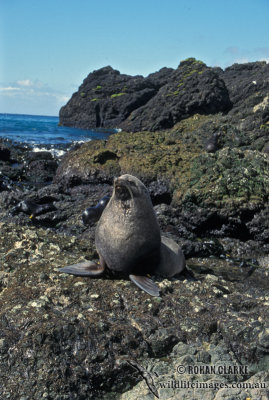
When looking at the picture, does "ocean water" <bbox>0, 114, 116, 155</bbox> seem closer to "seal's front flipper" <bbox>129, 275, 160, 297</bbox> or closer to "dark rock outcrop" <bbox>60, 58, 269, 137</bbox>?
"dark rock outcrop" <bbox>60, 58, 269, 137</bbox>

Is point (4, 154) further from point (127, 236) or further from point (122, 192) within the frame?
point (127, 236)

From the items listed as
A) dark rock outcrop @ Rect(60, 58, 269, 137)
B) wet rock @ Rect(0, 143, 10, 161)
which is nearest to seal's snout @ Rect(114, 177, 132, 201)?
dark rock outcrop @ Rect(60, 58, 269, 137)

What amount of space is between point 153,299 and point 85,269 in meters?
0.96

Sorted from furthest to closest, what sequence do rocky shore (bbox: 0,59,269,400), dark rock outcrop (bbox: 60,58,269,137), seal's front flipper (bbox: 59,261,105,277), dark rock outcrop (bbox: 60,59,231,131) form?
dark rock outcrop (bbox: 60,59,231,131), dark rock outcrop (bbox: 60,58,269,137), seal's front flipper (bbox: 59,261,105,277), rocky shore (bbox: 0,59,269,400)

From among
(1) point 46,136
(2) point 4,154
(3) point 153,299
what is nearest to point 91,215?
(3) point 153,299

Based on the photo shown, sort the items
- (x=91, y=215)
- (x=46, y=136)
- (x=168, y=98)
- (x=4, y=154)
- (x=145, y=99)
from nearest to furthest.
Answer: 1. (x=91, y=215)
2. (x=4, y=154)
3. (x=46, y=136)
4. (x=168, y=98)
5. (x=145, y=99)

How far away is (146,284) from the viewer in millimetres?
4617

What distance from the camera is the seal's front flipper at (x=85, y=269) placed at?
477cm

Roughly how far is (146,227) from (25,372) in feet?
7.32

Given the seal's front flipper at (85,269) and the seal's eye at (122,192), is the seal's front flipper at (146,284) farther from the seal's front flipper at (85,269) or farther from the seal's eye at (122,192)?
the seal's eye at (122,192)

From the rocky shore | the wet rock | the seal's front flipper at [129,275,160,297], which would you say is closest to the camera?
the rocky shore

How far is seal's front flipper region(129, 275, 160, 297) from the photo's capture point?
4.46 metres

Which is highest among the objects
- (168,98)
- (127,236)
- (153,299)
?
(168,98)

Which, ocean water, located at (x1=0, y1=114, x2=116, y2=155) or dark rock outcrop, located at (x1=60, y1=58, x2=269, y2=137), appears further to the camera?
dark rock outcrop, located at (x1=60, y1=58, x2=269, y2=137)
